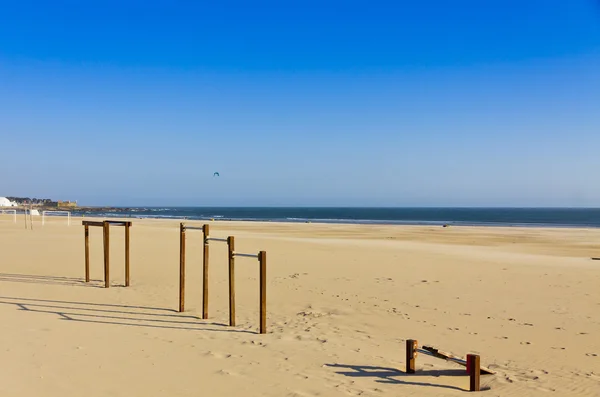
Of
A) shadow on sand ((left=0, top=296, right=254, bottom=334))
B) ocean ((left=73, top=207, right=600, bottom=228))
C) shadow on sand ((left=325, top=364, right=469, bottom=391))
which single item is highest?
shadow on sand ((left=0, top=296, right=254, bottom=334))

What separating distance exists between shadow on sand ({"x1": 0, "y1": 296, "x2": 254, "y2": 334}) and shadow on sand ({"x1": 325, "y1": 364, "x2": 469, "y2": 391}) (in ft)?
8.38

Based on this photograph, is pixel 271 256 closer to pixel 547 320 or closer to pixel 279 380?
pixel 547 320

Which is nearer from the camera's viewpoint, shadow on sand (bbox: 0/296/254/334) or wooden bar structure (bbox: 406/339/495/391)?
wooden bar structure (bbox: 406/339/495/391)

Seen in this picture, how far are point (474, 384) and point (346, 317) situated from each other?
4190 millimetres

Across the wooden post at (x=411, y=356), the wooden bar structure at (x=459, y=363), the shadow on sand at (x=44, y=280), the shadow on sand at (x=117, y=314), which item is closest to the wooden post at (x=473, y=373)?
the wooden bar structure at (x=459, y=363)

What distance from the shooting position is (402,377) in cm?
632

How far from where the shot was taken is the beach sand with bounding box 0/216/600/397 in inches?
237

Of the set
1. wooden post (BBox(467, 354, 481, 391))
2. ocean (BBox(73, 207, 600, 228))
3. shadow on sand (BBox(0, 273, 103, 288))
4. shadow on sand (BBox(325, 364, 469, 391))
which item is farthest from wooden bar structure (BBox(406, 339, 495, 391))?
ocean (BBox(73, 207, 600, 228))

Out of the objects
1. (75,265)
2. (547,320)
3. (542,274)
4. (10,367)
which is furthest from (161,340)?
(542,274)

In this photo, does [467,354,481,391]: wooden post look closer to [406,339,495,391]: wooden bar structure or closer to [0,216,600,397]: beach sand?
[406,339,495,391]: wooden bar structure

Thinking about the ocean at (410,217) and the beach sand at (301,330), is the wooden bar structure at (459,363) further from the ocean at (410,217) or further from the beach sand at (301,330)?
the ocean at (410,217)

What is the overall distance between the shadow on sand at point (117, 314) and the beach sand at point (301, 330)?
38 mm

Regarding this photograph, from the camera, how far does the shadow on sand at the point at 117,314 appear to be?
8.91m

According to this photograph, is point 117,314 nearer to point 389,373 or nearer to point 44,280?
point 44,280
